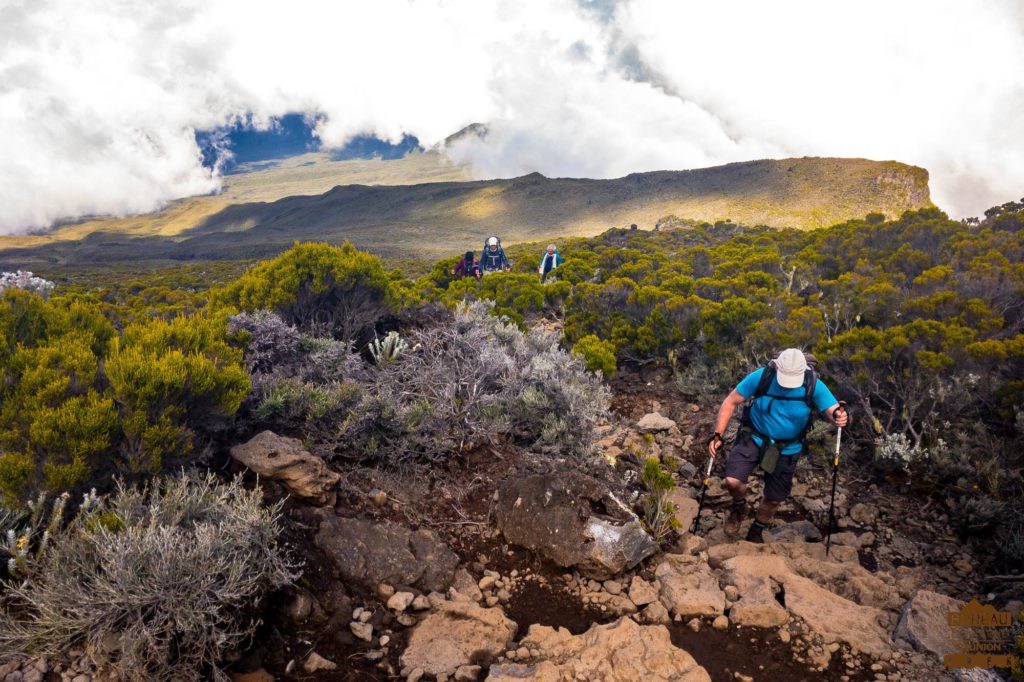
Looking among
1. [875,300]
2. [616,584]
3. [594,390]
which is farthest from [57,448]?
[875,300]

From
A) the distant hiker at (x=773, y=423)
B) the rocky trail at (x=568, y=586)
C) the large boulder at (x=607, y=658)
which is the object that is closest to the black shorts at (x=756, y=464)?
the distant hiker at (x=773, y=423)

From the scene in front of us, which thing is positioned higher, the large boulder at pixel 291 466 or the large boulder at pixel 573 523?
the large boulder at pixel 291 466

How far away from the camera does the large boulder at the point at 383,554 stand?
3.05 meters

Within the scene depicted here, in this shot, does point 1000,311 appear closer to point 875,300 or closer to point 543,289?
point 875,300

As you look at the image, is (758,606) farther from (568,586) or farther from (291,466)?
(291,466)

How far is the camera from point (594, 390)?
5.68 m

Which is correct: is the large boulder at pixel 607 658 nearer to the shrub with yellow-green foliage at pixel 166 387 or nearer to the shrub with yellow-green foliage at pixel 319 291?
the shrub with yellow-green foliage at pixel 166 387

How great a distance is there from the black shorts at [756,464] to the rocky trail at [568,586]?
1.21 feet

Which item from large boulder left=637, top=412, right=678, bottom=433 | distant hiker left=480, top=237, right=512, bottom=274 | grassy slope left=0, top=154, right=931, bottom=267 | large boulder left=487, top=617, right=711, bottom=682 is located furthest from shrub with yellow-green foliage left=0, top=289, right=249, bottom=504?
grassy slope left=0, top=154, right=931, bottom=267

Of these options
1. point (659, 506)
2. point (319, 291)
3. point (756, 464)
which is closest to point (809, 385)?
point (756, 464)

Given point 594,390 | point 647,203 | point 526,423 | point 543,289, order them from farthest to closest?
1. point 647,203
2. point 543,289
3. point 594,390
4. point 526,423

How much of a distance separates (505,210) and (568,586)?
270ft

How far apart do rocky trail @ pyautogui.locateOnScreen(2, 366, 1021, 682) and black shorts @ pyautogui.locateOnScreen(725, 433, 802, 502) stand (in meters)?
0.37

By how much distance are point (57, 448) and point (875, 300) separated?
8.73 meters
